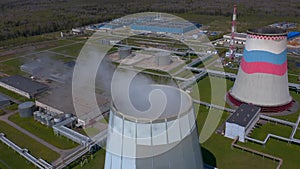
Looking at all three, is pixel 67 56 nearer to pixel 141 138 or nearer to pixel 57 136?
pixel 57 136

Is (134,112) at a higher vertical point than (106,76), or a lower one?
higher

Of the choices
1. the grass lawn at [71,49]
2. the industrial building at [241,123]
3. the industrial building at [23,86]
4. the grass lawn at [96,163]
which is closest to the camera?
the grass lawn at [96,163]

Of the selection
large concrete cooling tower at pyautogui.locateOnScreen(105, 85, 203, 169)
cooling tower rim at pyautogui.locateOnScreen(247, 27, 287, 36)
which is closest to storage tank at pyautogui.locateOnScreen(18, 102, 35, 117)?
large concrete cooling tower at pyautogui.locateOnScreen(105, 85, 203, 169)

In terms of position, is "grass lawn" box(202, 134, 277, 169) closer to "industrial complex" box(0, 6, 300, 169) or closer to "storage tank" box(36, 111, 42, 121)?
"industrial complex" box(0, 6, 300, 169)

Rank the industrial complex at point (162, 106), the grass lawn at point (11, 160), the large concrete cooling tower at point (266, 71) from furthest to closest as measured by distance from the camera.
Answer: the large concrete cooling tower at point (266, 71), the grass lawn at point (11, 160), the industrial complex at point (162, 106)

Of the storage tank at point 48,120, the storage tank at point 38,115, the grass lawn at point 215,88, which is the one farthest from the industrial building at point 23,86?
the grass lawn at point 215,88

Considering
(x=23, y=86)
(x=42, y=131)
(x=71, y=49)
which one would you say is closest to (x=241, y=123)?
(x=42, y=131)

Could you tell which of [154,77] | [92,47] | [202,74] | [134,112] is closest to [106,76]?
[154,77]

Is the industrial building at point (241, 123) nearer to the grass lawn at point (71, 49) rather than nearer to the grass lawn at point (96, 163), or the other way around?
the grass lawn at point (96, 163)
